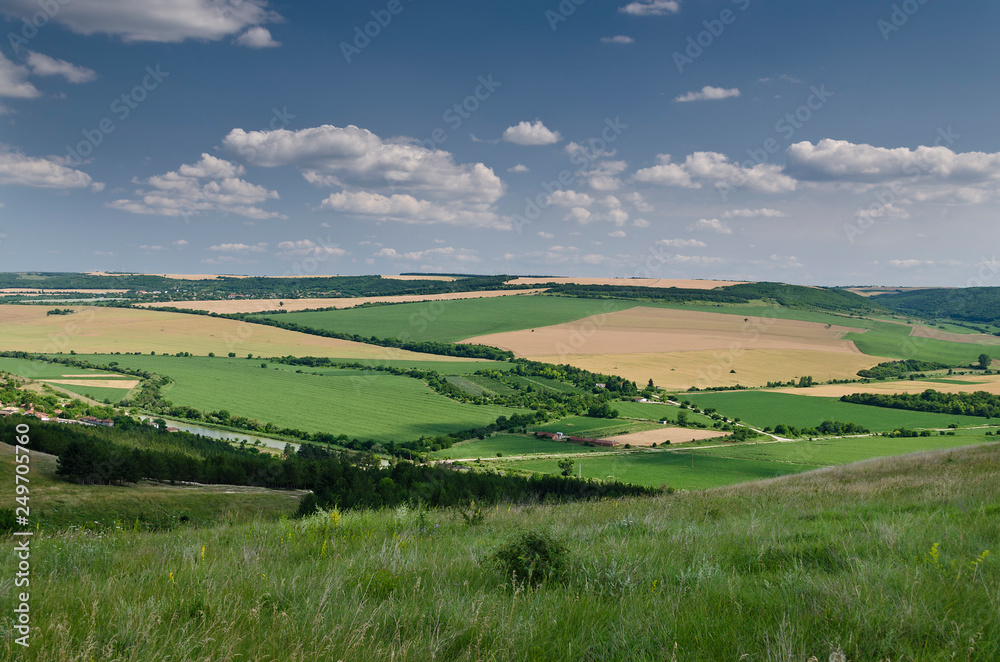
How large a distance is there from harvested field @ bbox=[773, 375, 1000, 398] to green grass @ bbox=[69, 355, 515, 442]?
61034 millimetres

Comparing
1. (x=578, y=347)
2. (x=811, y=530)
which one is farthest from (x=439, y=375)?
(x=811, y=530)

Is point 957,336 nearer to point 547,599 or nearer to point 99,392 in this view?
point 547,599

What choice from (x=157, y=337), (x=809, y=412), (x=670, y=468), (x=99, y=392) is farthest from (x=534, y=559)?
(x=157, y=337)

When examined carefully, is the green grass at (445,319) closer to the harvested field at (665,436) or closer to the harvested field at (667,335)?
the harvested field at (667,335)

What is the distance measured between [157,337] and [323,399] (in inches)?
3043

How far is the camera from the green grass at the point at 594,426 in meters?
88.3

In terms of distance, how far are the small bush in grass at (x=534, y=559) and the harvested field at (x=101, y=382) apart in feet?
403

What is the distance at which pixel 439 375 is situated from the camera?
124 m

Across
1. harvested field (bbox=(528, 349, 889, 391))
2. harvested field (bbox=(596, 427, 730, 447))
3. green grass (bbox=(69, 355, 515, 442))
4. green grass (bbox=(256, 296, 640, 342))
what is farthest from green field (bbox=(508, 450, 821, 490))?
green grass (bbox=(256, 296, 640, 342))

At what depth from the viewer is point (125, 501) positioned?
137 feet

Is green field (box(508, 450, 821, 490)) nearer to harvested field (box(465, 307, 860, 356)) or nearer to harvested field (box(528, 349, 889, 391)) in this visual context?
harvested field (box(528, 349, 889, 391))

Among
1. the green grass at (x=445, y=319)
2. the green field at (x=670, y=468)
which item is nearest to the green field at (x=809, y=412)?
the green field at (x=670, y=468)

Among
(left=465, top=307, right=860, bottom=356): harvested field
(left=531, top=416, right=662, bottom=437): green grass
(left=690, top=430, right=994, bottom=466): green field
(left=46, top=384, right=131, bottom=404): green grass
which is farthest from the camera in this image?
→ (left=465, top=307, right=860, bottom=356): harvested field

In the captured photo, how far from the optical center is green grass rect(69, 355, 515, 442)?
91.6 m
